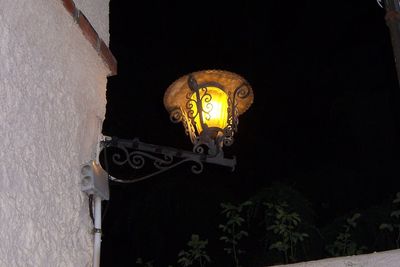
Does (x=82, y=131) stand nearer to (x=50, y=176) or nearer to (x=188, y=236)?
(x=50, y=176)

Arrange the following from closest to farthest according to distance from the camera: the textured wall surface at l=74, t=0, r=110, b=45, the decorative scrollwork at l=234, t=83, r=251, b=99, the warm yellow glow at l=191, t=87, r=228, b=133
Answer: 1. the textured wall surface at l=74, t=0, r=110, b=45
2. the warm yellow glow at l=191, t=87, r=228, b=133
3. the decorative scrollwork at l=234, t=83, r=251, b=99

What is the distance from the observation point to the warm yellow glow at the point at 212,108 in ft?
11.3

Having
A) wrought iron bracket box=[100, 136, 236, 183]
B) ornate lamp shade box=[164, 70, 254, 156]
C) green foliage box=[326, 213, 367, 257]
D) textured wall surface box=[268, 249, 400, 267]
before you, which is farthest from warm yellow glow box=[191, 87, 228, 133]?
green foliage box=[326, 213, 367, 257]

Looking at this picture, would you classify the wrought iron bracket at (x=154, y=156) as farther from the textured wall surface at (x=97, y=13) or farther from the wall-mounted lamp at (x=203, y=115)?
the textured wall surface at (x=97, y=13)

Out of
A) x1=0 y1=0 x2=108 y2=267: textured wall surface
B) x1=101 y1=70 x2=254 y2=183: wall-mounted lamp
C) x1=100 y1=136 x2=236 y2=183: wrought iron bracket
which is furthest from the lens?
x1=101 y1=70 x2=254 y2=183: wall-mounted lamp

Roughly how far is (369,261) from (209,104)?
137 cm

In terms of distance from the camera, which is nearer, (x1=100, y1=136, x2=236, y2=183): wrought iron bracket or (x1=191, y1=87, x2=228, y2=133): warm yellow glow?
(x1=100, y1=136, x2=236, y2=183): wrought iron bracket

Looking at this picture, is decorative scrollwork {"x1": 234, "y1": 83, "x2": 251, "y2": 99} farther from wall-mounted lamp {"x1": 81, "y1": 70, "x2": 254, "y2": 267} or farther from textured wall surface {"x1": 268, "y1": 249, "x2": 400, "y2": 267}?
textured wall surface {"x1": 268, "y1": 249, "x2": 400, "y2": 267}

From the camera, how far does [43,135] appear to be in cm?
211

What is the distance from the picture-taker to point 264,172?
9.95 metres

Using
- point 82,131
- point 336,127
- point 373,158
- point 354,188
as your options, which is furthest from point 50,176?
point 336,127

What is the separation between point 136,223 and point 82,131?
282 inches

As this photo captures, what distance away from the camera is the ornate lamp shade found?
11.2 ft

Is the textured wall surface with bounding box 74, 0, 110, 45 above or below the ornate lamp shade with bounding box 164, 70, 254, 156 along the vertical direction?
above
